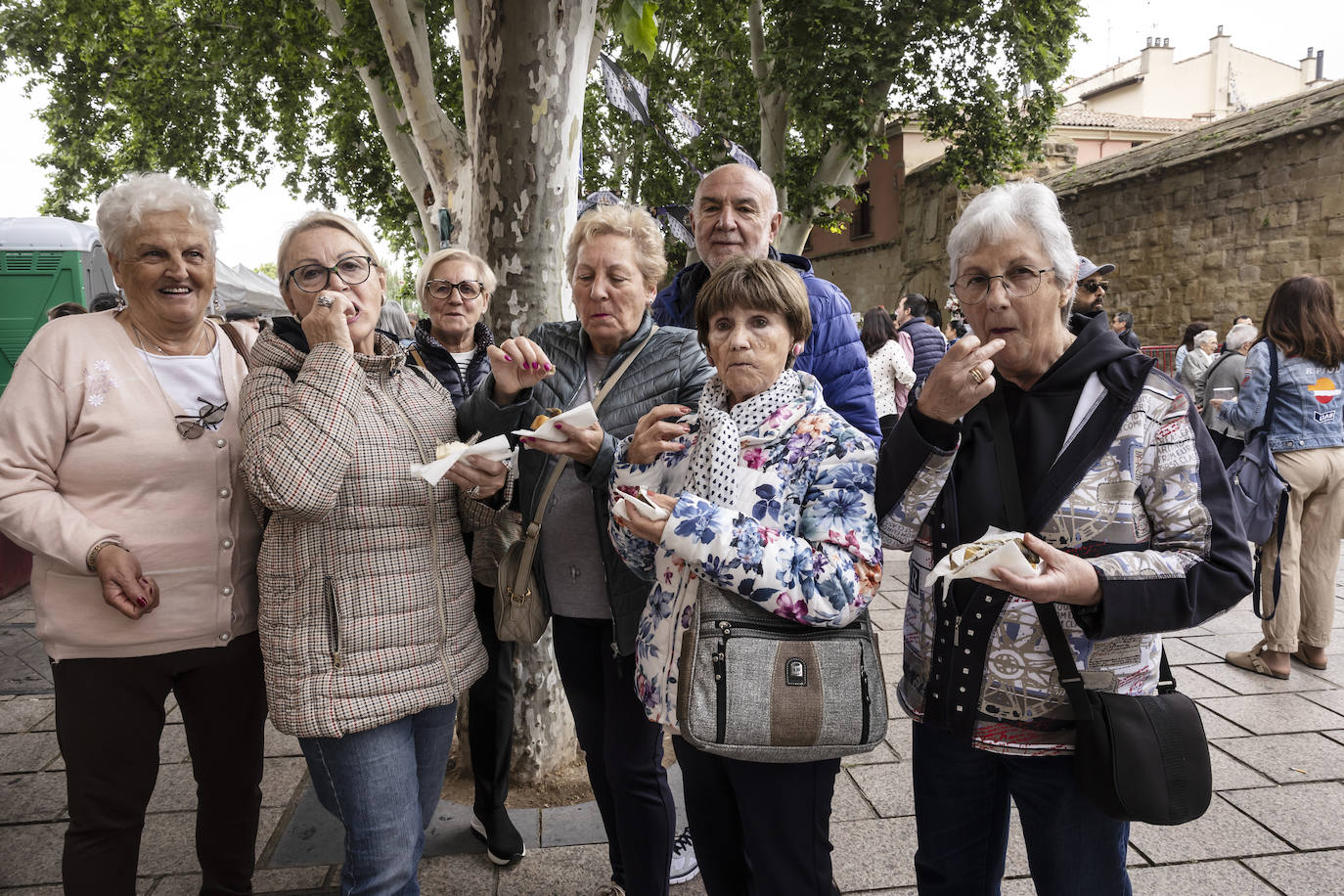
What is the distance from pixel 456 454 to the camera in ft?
5.94

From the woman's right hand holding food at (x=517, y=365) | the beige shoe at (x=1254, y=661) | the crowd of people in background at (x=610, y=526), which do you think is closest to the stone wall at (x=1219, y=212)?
the beige shoe at (x=1254, y=661)

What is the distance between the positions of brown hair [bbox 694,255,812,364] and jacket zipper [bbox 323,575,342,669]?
3.48 feet

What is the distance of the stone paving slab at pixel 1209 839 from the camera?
2.78 metres

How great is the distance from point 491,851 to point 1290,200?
13.9 metres

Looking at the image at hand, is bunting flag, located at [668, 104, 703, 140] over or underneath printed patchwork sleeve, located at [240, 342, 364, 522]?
over

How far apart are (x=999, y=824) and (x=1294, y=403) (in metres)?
3.78

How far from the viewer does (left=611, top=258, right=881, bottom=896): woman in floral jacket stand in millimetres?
1637

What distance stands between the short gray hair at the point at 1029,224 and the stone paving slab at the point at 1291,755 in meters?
2.86

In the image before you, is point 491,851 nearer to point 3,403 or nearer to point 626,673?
point 626,673

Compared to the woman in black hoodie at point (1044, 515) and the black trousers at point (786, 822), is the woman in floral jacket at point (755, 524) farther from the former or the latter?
the woman in black hoodie at point (1044, 515)

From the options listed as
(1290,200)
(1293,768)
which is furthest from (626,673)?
(1290,200)

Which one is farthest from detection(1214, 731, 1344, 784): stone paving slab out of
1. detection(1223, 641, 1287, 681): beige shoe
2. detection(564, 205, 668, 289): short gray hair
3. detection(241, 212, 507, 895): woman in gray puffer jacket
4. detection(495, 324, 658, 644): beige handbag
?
detection(241, 212, 507, 895): woman in gray puffer jacket

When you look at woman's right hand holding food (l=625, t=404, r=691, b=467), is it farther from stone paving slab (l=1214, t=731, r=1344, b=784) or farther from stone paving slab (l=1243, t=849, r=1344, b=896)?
stone paving slab (l=1214, t=731, r=1344, b=784)

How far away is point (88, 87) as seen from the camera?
476 inches
